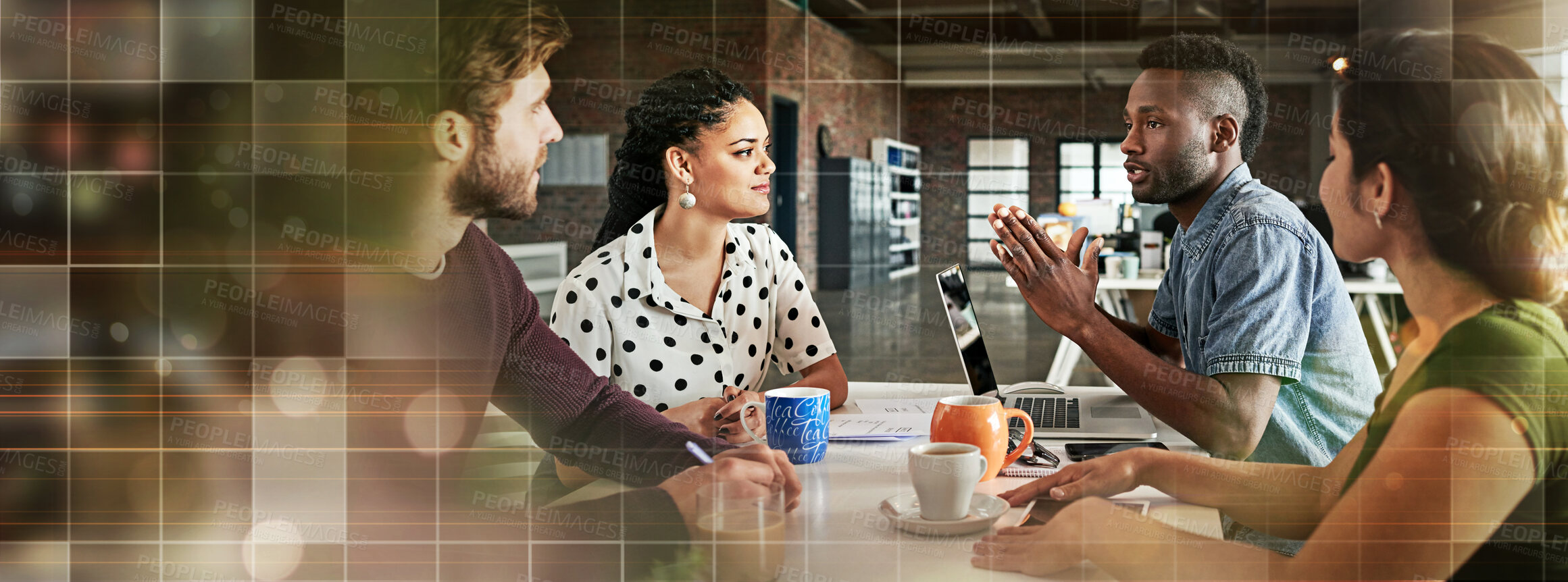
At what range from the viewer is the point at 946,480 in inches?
29.6

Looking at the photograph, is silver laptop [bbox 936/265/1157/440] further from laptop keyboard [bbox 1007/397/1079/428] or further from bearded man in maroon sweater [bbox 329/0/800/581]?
bearded man in maroon sweater [bbox 329/0/800/581]

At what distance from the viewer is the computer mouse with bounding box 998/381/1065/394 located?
4.44ft

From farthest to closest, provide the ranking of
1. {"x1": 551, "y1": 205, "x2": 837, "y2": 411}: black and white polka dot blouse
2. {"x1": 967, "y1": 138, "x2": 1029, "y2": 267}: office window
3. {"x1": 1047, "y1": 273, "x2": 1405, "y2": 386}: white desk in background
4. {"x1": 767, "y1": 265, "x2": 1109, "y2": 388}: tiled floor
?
1. {"x1": 967, "y1": 138, "x2": 1029, "y2": 267}: office window
2. {"x1": 767, "y1": 265, "x2": 1109, "y2": 388}: tiled floor
3. {"x1": 1047, "y1": 273, "x2": 1405, "y2": 386}: white desk in background
4. {"x1": 551, "y1": 205, "x2": 837, "y2": 411}: black and white polka dot blouse

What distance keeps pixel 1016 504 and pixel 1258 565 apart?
20 centimetres

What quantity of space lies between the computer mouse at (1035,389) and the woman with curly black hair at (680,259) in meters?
0.28

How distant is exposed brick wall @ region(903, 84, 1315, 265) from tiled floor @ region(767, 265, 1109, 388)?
4.92ft

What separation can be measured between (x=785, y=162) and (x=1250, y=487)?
6702mm

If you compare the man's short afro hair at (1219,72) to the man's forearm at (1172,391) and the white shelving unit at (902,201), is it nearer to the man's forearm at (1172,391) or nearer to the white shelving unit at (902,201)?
the man's forearm at (1172,391)

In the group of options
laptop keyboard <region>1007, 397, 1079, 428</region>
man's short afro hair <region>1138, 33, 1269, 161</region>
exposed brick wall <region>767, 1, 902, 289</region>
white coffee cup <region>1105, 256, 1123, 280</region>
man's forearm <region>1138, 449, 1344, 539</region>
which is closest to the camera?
man's forearm <region>1138, 449, 1344, 539</region>

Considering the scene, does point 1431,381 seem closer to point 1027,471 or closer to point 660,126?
point 1027,471

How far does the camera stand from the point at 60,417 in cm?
140

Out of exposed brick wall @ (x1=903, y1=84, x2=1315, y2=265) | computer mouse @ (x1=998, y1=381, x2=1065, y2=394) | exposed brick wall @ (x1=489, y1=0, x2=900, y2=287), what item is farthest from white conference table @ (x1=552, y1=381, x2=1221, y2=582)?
exposed brick wall @ (x1=903, y1=84, x2=1315, y2=265)

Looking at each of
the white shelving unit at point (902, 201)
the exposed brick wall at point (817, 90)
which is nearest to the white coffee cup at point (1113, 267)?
the exposed brick wall at point (817, 90)

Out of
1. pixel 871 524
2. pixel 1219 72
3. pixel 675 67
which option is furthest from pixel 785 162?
pixel 871 524
